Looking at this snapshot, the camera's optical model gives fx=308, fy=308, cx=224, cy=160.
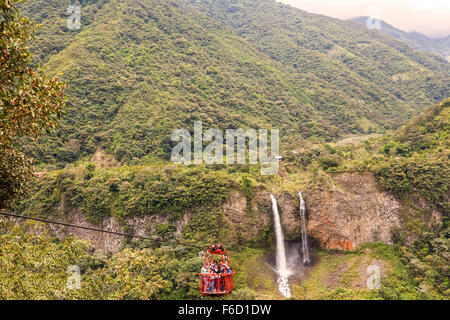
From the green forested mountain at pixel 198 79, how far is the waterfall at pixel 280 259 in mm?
17742

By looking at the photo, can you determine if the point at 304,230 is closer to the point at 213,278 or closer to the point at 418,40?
the point at 213,278

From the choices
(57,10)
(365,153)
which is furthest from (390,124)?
(57,10)

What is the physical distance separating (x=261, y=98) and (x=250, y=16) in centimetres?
6439

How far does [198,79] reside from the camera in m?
56.7

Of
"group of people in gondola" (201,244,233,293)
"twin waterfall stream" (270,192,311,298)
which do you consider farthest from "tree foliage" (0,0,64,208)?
"twin waterfall stream" (270,192,311,298)

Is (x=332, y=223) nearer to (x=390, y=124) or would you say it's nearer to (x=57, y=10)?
(x=390, y=124)

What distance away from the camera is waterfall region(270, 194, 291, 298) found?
23203mm

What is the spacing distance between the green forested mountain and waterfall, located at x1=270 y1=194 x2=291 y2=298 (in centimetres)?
1774

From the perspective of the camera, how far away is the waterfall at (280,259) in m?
23.2

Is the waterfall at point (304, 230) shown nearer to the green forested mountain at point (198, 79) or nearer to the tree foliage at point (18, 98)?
the green forested mountain at point (198, 79)

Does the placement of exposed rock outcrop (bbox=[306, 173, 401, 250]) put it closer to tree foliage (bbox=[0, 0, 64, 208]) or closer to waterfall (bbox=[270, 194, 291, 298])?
waterfall (bbox=[270, 194, 291, 298])

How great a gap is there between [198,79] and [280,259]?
129 ft

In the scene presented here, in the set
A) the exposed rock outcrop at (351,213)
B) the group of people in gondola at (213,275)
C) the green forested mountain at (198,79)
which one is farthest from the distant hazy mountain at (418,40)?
the group of people in gondola at (213,275)

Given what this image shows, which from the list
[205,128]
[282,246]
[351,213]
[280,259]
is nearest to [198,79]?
[205,128]
